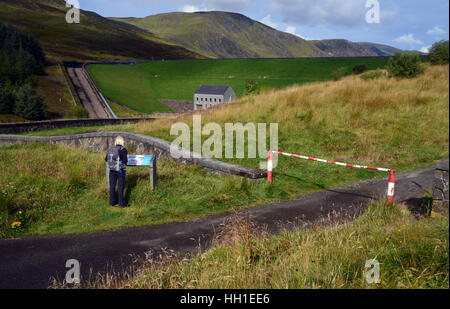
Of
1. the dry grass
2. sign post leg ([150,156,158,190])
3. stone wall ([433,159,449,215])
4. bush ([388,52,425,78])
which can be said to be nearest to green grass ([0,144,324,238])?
sign post leg ([150,156,158,190])

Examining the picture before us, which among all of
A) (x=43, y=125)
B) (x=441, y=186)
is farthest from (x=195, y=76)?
(x=441, y=186)

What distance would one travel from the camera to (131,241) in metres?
6.32

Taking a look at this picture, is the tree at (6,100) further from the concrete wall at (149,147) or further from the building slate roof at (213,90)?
the concrete wall at (149,147)

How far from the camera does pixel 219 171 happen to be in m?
10.3

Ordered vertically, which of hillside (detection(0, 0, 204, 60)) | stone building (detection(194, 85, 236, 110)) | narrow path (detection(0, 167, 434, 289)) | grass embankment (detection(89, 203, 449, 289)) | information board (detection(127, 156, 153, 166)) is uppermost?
hillside (detection(0, 0, 204, 60))

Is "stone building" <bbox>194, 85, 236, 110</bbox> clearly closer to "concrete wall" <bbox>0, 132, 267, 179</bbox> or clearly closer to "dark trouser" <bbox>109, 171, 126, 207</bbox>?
"concrete wall" <bbox>0, 132, 267, 179</bbox>

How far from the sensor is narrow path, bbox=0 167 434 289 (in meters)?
5.21

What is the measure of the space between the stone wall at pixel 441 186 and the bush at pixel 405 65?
12.4 meters

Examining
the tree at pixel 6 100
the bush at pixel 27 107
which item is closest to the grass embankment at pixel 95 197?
the bush at pixel 27 107

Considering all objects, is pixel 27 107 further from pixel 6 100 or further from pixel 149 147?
pixel 149 147

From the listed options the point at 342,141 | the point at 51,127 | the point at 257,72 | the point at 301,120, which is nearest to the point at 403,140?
the point at 342,141

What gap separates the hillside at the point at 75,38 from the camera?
359 ft

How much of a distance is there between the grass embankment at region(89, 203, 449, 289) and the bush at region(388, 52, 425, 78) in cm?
1380

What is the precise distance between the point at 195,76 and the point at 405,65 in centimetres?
5758
